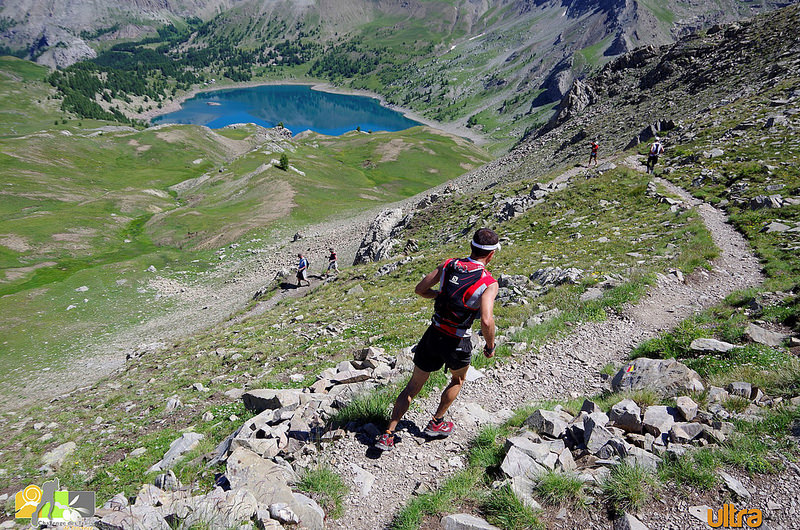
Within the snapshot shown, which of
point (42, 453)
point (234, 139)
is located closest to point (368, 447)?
point (42, 453)

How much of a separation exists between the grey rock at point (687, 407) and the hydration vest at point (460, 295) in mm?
4390

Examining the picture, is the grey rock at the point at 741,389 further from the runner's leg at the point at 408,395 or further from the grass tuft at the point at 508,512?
the runner's leg at the point at 408,395

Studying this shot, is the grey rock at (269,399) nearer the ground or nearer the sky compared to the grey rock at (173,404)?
nearer the sky

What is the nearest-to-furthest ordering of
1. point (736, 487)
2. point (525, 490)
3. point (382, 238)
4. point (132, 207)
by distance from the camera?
point (736, 487), point (525, 490), point (382, 238), point (132, 207)

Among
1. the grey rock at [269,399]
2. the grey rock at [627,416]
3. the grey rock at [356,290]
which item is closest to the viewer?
the grey rock at [627,416]

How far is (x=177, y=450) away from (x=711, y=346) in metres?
14.0

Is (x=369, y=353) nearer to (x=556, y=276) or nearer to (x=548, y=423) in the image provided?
(x=548, y=423)

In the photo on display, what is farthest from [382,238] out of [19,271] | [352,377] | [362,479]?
[19,271]

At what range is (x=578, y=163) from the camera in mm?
44844

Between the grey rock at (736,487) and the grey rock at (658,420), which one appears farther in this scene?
the grey rock at (658,420)

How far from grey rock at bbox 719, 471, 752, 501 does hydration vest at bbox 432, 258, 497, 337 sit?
14.1 ft

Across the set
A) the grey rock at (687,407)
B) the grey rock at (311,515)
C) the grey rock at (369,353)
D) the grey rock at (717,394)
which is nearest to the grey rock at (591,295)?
the grey rock at (717,394)

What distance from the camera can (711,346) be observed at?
975 centimetres

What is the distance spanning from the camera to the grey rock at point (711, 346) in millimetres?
9522
